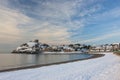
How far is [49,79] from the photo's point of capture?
42.0 ft

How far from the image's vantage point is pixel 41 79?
12.8 meters

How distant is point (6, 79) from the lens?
12.9 meters

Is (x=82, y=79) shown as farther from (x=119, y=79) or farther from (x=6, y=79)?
(x=6, y=79)

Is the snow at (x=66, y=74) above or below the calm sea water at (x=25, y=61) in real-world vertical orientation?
above

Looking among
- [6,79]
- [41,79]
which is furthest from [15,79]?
[41,79]

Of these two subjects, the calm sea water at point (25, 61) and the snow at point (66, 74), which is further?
the calm sea water at point (25, 61)

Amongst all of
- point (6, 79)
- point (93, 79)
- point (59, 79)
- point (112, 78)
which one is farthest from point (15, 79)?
point (112, 78)

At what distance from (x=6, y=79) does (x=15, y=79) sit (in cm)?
64

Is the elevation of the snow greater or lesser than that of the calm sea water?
greater

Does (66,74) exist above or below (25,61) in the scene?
above

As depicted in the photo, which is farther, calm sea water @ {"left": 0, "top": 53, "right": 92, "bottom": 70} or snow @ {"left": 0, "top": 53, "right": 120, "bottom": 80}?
calm sea water @ {"left": 0, "top": 53, "right": 92, "bottom": 70}

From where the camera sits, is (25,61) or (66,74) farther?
(25,61)

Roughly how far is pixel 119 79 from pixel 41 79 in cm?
528

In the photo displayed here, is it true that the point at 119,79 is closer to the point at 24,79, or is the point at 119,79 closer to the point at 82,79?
the point at 82,79
